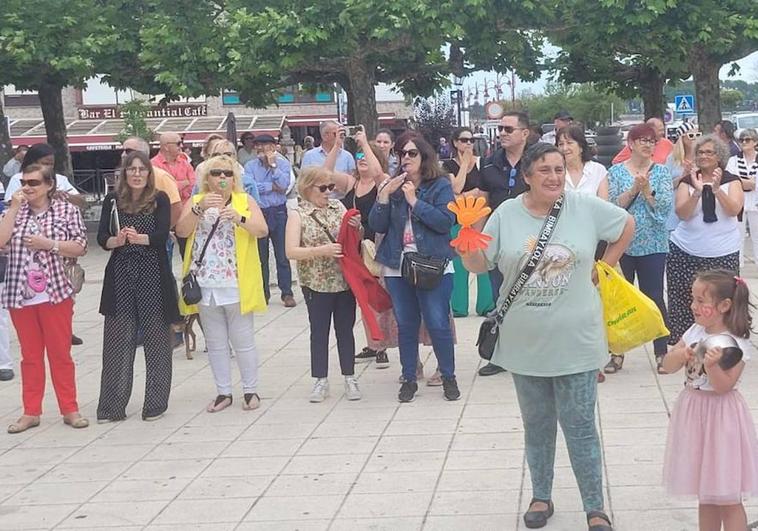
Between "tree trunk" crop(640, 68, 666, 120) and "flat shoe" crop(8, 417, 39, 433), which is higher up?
"tree trunk" crop(640, 68, 666, 120)

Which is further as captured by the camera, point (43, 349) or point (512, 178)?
point (512, 178)

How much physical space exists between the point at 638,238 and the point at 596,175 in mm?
560

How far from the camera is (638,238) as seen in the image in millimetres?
8023

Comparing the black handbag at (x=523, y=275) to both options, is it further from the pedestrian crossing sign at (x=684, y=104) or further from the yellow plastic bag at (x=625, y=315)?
the pedestrian crossing sign at (x=684, y=104)

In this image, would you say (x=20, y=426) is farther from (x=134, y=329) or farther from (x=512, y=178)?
(x=512, y=178)

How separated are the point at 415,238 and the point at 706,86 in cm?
1607

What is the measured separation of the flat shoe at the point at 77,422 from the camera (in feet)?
24.5

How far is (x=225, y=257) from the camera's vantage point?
7566mm

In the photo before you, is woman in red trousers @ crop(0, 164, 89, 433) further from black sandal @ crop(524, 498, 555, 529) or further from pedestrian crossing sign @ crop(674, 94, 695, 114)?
pedestrian crossing sign @ crop(674, 94, 695, 114)

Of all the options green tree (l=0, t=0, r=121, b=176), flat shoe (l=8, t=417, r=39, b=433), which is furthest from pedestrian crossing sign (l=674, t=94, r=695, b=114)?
flat shoe (l=8, t=417, r=39, b=433)

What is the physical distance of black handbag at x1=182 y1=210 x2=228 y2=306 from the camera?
293 inches

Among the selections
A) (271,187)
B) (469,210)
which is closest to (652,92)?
(271,187)

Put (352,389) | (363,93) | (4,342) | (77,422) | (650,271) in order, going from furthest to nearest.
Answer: (363,93) → (4,342) → (650,271) → (352,389) → (77,422)

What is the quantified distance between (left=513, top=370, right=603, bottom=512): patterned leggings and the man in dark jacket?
326cm
